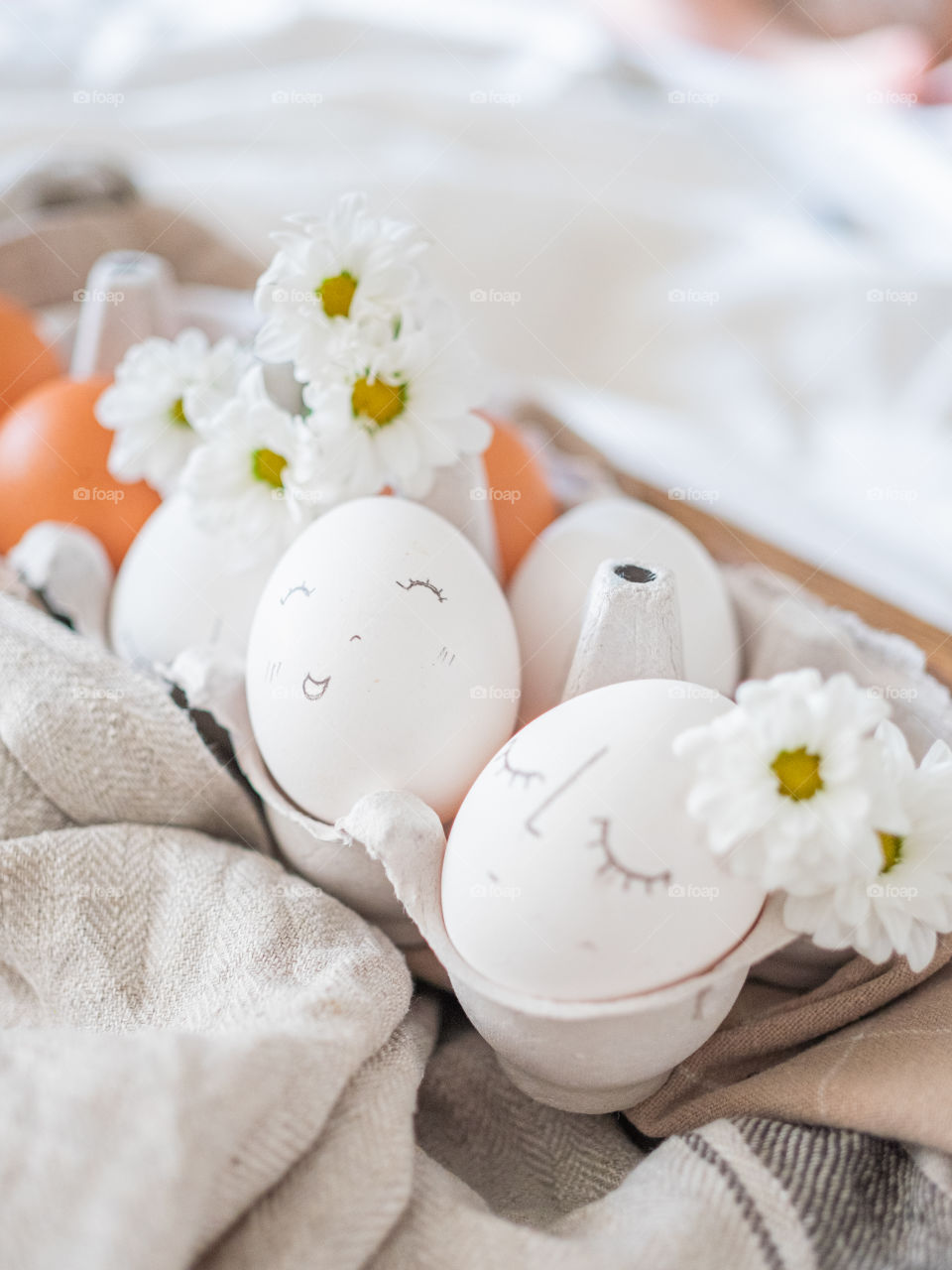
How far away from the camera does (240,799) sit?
482mm

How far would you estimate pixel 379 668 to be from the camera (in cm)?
41

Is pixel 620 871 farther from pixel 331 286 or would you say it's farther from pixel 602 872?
pixel 331 286

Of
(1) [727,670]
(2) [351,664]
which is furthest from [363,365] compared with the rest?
(1) [727,670]

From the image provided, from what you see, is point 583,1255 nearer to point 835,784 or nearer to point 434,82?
point 835,784

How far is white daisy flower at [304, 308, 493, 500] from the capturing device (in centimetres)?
45

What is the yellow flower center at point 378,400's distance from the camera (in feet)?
1.51
